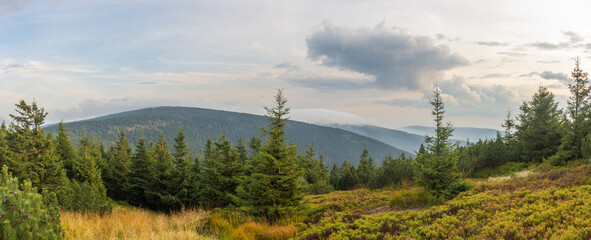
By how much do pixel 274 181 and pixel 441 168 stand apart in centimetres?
795

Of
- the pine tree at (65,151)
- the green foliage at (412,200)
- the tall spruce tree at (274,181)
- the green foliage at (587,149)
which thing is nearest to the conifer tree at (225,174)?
the tall spruce tree at (274,181)

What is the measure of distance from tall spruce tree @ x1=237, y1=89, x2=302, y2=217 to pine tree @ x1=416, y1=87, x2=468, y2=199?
6.33m

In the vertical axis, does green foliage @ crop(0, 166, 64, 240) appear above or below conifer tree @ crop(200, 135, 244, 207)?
above

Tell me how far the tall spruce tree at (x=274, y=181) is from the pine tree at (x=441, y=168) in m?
6.33

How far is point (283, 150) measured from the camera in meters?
12.0

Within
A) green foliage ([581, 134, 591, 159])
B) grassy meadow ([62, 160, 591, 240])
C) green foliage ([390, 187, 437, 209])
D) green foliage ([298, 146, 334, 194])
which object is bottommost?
green foliage ([298, 146, 334, 194])

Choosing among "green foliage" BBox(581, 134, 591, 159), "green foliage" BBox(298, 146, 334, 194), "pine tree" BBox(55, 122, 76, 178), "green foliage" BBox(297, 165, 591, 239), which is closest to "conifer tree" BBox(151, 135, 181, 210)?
"pine tree" BBox(55, 122, 76, 178)

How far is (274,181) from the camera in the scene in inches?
459

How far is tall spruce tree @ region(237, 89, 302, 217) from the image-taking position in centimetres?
1136

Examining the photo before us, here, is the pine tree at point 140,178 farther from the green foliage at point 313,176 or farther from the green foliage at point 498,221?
the green foliage at point 498,221

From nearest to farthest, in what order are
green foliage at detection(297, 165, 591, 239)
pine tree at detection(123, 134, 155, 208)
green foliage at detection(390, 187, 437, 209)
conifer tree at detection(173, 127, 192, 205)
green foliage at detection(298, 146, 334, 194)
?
green foliage at detection(297, 165, 591, 239) → green foliage at detection(390, 187, 437, 209) → conifer tree at detection(173, 127, 192, 205) → pine tree at detection(123, 134, 155, 208) → green foliage at detection(298, 146, 334, 194)

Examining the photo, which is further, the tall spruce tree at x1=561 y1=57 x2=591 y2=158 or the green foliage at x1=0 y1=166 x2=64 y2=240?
the tall spruce tree at x1=561 y1=57 x2=591 y2=158

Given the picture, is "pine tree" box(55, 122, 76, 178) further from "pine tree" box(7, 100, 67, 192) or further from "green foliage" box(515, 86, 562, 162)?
"green foliage" box(515, 86, 562, 162)

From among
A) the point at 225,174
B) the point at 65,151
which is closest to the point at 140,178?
the point at 65,151
